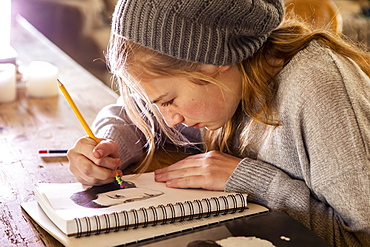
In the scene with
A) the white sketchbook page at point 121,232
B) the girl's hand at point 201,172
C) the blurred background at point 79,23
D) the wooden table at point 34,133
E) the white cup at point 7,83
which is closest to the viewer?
the white sketchbook page at point 121,232

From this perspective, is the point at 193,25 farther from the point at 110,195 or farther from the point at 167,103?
the point at 110,195

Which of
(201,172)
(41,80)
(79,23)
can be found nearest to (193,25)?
(201,172)

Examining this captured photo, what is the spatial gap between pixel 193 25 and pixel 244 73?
0.19m

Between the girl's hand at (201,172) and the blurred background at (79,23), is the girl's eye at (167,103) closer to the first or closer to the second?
the girl's hand at (201,172)

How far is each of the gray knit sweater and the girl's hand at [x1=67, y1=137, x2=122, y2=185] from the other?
9.5 inches

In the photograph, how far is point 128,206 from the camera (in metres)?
0.93

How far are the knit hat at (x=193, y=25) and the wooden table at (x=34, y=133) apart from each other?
14.2 inches

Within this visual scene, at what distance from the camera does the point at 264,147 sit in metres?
1.14

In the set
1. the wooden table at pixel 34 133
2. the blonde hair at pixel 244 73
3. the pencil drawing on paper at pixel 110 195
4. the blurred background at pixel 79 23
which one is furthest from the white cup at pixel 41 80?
the blurred background at pixel 79 23

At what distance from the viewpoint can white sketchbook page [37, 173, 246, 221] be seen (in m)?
0.90

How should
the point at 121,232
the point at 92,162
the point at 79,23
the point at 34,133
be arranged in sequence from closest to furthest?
the point at 121,232
the point at 92,162
the point at 34,133
the point at 79,23

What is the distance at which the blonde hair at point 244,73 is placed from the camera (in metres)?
1.02

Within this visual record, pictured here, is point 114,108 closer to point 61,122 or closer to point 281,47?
point 61,122

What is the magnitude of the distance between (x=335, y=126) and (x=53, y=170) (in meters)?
0.61
